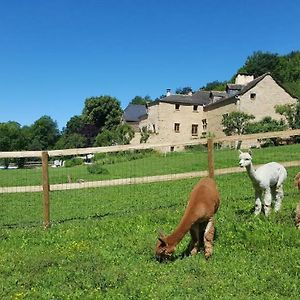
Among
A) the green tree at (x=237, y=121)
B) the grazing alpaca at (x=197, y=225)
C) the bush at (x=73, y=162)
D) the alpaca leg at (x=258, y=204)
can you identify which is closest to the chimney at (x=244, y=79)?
the green tree at (x=237, y=121)

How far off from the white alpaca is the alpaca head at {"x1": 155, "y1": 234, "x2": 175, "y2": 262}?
2.44 metres

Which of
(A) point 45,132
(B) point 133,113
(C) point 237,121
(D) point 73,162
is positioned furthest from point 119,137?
(A) point 45,132

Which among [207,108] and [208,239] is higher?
[207,108]

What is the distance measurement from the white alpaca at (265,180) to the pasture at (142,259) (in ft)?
0.97

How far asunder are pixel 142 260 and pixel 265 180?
2881 mm

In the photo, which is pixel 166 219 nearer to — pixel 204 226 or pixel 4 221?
pixel 204 226

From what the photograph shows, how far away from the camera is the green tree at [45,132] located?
340 ft

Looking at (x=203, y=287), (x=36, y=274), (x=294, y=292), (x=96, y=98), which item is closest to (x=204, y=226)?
(x=203, y=287)

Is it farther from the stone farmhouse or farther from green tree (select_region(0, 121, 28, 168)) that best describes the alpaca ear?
green tree (select_region(0, 121, 28, 168))

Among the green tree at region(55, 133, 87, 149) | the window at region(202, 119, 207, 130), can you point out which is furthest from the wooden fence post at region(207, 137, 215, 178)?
the green tree at region(55, 133, 87, 149)

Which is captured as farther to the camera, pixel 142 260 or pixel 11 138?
pixel 11 138

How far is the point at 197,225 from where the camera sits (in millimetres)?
6379

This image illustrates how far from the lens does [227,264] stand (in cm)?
581

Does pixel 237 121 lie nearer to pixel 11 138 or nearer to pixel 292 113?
pixel 292 113
